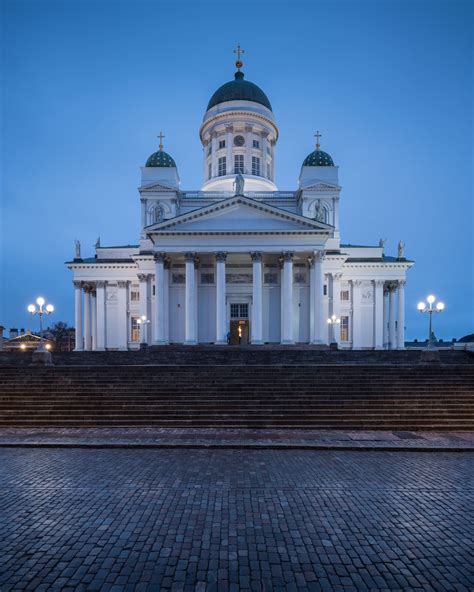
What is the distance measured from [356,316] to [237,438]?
33.1 m

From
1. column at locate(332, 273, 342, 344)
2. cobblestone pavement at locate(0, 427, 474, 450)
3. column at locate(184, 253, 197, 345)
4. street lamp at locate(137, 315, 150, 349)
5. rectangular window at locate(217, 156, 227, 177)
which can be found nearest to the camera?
cobblestone pavement at locate(0, 427, 474, 450)

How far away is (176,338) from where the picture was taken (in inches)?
1465

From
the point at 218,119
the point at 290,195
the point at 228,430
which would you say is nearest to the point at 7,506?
the point at 228,430

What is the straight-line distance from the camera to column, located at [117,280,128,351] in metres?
43.1

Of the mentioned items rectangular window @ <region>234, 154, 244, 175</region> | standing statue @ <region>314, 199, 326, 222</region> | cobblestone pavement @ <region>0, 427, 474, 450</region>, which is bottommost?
cobblestone pavement @ <region>0, 427, 474, 450</region>

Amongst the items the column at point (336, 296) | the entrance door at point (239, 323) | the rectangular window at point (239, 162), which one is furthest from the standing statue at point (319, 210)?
the entrance door at point (239, 323)

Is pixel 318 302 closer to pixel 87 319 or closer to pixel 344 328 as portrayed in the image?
pixel 344 328

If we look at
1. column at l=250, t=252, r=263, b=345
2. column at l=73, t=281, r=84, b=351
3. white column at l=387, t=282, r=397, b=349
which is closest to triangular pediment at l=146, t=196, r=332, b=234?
column at l=250, t=252, r=263, b=345

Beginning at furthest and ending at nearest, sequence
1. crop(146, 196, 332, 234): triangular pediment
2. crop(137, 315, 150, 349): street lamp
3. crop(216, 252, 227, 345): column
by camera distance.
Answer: crop(137, 315, 150, 349): street lamp → crop(146, 196, 332, 234): triangular pediment → crop(216, 252, 227, 345): column

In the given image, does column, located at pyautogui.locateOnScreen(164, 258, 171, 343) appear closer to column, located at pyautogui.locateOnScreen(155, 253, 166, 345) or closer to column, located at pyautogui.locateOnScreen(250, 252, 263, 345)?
column, located at pyautogui.locateOnScreen(155, 253, 166, 345)

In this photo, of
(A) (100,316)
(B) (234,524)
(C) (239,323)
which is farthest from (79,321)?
(B) (234,524)

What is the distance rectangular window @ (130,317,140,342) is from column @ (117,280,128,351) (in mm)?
695

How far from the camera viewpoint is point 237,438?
478 inches

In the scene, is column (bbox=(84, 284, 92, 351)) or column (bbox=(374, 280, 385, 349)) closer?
column (bbox=(374, 280, 385, 349))
